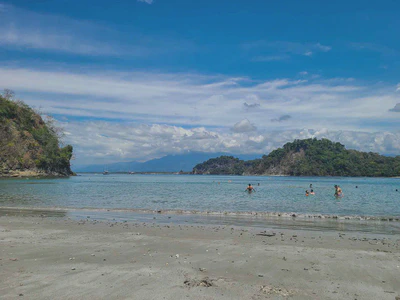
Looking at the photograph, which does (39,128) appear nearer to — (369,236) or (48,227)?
(48,227)

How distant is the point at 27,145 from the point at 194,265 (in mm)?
128383

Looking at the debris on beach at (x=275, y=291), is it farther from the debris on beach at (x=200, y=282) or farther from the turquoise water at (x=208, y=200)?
the turquoise water at (x=208, y=200)

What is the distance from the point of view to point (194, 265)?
31.0 ft

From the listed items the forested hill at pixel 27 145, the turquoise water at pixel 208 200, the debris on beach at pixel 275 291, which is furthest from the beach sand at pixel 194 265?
the forested hill at pixel 27 145

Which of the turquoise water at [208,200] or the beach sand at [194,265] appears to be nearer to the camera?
the beach sand at [194,265]

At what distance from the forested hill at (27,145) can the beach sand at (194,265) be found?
11077cm

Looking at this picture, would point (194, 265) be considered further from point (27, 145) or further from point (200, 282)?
point (27, 145)

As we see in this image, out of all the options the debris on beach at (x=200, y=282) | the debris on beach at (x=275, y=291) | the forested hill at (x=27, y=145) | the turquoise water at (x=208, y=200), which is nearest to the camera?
the debris on beach at (x=275, y=291)

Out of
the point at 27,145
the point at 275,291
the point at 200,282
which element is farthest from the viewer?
the point at 27,145

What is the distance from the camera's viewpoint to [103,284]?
762cm

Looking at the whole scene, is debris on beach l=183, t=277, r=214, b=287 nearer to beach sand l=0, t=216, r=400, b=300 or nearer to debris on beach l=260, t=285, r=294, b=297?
beach sand l=0, t=216, r=400, b=300

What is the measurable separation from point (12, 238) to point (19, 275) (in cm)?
582

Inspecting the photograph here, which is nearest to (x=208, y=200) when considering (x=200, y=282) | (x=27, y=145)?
(x=200, y=282)

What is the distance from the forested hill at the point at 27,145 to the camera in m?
111
